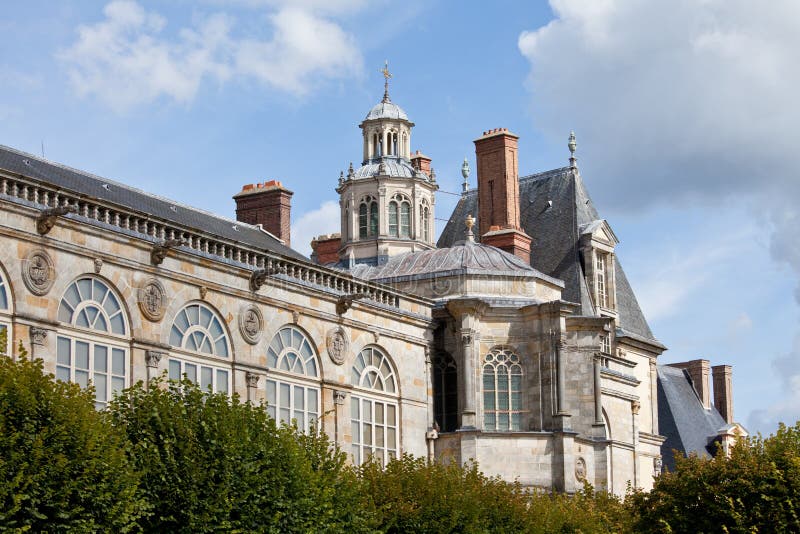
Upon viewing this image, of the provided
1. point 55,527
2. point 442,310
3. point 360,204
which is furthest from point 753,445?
point 360,204

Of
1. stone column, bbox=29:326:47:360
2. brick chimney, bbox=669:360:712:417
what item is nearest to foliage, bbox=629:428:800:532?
stone column, bbox=29:326:47:360

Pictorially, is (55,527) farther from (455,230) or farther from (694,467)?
(455,230)

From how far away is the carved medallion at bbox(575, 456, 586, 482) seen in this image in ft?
153

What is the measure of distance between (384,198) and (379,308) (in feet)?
45.5

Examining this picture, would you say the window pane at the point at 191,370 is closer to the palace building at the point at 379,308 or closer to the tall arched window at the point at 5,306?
the palace building at the point at 379,308

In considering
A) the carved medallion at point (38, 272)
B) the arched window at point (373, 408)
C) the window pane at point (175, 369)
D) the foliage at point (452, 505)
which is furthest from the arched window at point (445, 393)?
the carved medallion at point (38, 272)

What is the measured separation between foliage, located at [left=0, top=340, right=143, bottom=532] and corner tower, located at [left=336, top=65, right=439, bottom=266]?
2944cm

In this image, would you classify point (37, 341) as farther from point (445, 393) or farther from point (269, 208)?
point (269, 208)

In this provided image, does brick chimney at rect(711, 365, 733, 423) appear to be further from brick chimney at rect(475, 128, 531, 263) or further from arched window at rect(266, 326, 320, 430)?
arched window at rect(266, 326, 320, 430)

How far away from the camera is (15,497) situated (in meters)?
24.3

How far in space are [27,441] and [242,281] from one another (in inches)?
527

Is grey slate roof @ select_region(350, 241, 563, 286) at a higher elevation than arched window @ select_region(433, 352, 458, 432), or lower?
higher

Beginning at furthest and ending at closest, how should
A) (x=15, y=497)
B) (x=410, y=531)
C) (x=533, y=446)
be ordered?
1. (x=533, y=446)
2. (x=410, y=531)
3. (x=15, y=497)

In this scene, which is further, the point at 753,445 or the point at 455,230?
the point at 455,230
